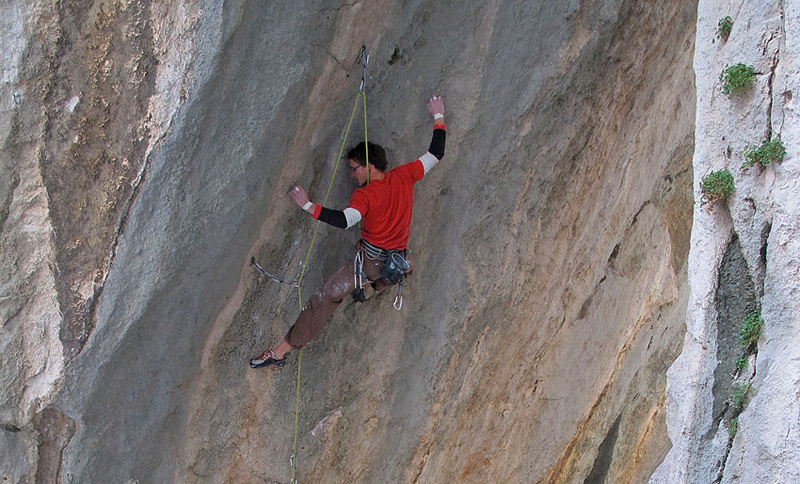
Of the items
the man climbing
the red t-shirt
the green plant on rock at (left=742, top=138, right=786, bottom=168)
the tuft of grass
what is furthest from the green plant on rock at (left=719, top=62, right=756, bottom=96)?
the red t-shirt

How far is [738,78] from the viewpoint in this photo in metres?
4.11

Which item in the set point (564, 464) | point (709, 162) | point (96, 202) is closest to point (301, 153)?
point (96, 202)

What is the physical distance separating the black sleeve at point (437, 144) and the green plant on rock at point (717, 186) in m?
1.66

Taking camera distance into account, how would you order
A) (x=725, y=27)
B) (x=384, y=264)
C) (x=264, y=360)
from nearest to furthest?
(x=725, y=27) < (x=384, y=264) < (x=264, y=360)

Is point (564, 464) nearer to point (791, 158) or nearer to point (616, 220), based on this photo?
point (616, 220)

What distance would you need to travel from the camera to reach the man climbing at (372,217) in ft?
13.7

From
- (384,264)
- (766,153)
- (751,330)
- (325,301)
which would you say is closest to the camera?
(766,153)

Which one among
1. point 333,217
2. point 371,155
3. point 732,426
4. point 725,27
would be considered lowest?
Answer: point 732,426

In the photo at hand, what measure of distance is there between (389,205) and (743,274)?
2192 mm

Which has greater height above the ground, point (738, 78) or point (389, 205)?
point (738, 78)

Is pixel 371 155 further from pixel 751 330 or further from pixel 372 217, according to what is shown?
pixel 751 330

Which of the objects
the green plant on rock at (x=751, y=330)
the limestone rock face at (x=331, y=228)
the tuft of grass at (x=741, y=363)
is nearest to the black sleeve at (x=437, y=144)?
the limestone rock face at (x=331, y=228)

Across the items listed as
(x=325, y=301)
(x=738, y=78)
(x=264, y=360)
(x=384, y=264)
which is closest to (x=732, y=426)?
(x=738, y=78)

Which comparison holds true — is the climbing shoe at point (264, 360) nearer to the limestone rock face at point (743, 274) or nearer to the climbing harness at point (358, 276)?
the climbing harness at point (358, 276)
